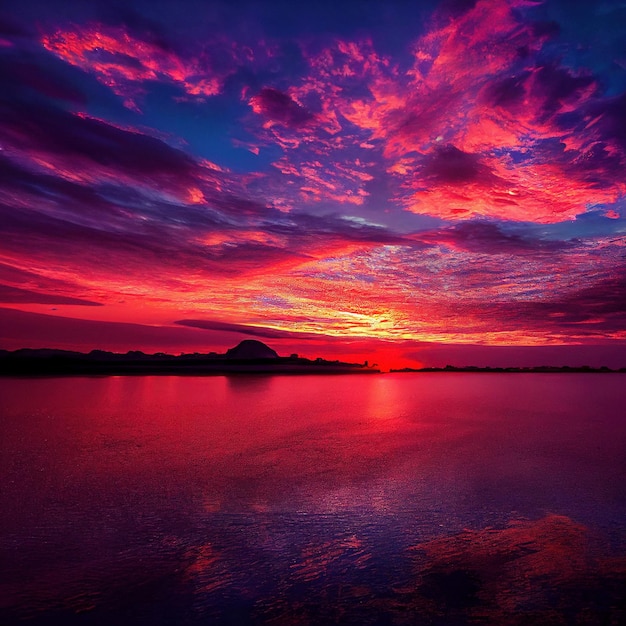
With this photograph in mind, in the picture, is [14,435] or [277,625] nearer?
[277,625]

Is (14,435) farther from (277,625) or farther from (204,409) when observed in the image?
(277,625)

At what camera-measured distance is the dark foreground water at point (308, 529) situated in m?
4.27

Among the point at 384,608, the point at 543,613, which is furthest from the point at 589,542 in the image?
the point at 384,608

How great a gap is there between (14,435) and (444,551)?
1151 cm

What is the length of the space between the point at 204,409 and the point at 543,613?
16.4 m

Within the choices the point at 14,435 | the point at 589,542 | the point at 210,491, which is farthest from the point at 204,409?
the point at 589,542

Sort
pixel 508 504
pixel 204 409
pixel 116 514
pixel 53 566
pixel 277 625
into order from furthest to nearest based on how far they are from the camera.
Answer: pixel 204 409
pixel 508 504
pixel 116 514
pixel 53 566
pixel 277 625

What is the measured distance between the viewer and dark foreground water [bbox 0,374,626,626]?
14.0 ft

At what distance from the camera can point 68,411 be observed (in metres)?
17.3

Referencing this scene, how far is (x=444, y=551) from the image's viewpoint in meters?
5.44

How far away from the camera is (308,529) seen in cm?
612

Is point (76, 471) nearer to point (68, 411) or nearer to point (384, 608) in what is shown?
point (384, 608)

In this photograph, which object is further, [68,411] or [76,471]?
[68,411]

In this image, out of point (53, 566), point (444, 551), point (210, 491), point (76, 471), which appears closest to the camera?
point (53, 566)
